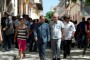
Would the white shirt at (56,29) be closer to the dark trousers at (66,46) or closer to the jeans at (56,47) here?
the jeans at (56,47)

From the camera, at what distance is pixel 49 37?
1608 cm

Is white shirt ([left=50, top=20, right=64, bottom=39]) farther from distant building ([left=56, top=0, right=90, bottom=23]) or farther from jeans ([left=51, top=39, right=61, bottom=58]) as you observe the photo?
distant building ([left=56, top=0, right=90, bottom=23])

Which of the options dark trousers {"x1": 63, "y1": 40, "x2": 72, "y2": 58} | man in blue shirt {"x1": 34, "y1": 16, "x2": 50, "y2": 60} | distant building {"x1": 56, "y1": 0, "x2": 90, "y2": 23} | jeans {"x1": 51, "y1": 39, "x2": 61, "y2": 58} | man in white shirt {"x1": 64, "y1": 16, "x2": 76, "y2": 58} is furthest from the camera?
distant building {"x1": 56, "y1": 0, "x2": 90, "y2": 23}

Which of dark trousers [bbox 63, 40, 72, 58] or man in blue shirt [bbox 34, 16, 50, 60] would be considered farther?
dark trousers [bbox 63, 40, 72, 58]

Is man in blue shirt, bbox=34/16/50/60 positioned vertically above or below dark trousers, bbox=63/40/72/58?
above

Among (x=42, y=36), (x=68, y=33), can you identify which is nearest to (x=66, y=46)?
(x=68, y=33)

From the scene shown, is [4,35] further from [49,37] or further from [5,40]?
[49,37]

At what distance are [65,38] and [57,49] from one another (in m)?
1.64

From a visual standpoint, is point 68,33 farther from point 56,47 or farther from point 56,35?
point 56,47

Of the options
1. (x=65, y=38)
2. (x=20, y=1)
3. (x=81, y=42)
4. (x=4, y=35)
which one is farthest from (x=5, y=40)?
(x=20, y=1)

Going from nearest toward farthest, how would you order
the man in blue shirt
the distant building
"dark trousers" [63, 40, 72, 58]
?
the man in blue shirt < "dark trousers" [63, 40, 72, 58] < the distant building

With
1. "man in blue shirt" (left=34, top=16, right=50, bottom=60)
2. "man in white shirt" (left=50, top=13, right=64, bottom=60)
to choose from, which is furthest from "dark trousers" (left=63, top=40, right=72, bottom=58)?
"man in blue shirt" (left=34, top=16, right=50, bottom=60)

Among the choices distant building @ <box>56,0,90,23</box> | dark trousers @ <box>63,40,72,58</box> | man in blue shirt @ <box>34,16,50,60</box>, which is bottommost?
dark trousers @ <box>63,40,72,58</box>

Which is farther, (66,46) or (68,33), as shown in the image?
Answer: (66,46)
